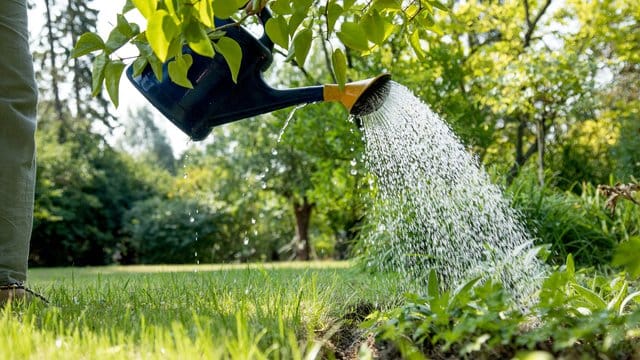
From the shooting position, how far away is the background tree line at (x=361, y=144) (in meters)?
4.61

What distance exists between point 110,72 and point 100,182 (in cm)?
1276

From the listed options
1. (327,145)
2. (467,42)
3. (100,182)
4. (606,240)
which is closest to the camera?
(606,240)

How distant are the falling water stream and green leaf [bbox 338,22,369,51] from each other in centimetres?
81

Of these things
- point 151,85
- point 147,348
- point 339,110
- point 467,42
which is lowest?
point 147,348

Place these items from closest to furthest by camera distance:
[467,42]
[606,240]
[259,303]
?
1. [259,303]
2. [606,240]
3. [467,42]

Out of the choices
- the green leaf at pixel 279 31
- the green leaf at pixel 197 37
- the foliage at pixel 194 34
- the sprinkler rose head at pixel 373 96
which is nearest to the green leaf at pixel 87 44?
the foliage at pixel 194 34

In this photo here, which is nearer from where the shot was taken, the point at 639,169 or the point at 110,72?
the point at 110,72

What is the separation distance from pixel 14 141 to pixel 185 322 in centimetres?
80

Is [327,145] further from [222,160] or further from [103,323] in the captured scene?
[222,160]

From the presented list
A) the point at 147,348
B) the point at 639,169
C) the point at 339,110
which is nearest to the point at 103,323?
the point at 147,348

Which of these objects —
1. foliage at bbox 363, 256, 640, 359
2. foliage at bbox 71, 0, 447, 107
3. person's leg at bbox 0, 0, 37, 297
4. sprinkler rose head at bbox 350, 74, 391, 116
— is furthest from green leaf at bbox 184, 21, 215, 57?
person's leg at bbox 0, 0, 37, 297

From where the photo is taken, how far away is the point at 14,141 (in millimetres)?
1717

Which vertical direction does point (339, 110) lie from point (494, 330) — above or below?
above

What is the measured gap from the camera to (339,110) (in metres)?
5.21
